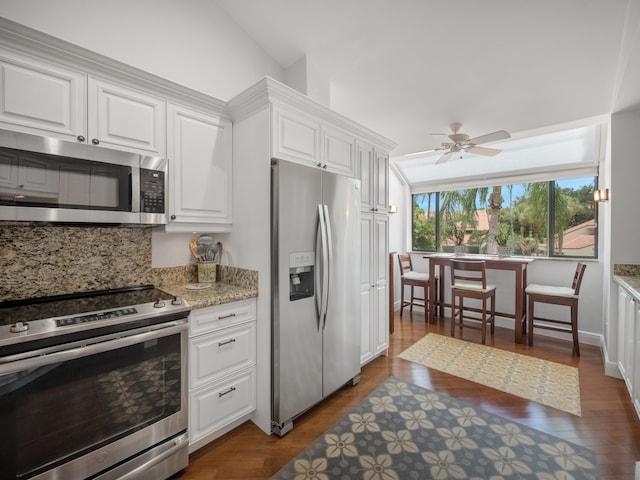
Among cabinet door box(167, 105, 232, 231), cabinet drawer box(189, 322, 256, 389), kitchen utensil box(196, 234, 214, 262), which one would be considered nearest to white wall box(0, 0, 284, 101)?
cabinet door box(167, 105, 232, 231)

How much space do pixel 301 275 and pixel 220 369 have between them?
0.81 m

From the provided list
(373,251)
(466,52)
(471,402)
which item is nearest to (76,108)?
(373,251)

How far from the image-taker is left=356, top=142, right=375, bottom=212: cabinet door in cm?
277

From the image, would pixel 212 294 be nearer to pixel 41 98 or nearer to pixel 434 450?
pixel 41 98

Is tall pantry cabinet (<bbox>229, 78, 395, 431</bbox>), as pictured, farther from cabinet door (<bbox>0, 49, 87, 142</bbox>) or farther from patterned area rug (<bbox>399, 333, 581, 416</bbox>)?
patterned area rug (<bbox>399, 333, 581, 416</bbox>)

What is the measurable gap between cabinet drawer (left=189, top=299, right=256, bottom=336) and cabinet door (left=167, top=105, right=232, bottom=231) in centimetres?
64

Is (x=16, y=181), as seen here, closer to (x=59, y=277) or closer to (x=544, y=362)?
(x=59, y=277)

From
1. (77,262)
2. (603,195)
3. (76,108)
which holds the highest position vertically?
(76,108)

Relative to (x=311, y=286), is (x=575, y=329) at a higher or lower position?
lower

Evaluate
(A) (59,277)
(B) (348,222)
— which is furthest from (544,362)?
(A) (59,277)

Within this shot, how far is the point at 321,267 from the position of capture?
218cm

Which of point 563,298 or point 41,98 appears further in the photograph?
point 563,298

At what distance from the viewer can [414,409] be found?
2.27 meters

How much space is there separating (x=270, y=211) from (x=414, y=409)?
1.86 meters
